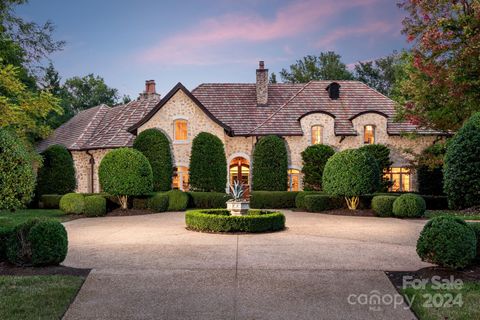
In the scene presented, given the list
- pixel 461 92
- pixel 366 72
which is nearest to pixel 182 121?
pixel 461 92

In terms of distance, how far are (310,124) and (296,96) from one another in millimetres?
3010

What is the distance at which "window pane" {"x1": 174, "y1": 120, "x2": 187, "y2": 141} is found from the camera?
27.9 meters

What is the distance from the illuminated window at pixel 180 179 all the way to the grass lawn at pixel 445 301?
2108 centimetres

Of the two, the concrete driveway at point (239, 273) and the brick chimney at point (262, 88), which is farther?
the brick chimney at point (262, 88)

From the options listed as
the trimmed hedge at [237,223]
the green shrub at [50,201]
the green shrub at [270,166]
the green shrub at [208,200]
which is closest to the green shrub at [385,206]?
the trimmed hedge at [237,223]

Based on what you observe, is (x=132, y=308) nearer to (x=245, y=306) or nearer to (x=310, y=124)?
(x=245, y=306)

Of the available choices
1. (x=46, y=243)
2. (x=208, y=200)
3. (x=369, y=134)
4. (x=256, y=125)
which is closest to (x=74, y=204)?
(x=208, y=200)

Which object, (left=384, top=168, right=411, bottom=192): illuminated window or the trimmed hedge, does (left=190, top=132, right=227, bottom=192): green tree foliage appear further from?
the trimmed hedge

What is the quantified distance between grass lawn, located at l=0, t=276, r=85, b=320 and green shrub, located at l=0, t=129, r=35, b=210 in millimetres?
2515

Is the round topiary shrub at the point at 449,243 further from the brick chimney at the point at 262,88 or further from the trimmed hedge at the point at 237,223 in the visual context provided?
the brick chimney at the point at 262,88

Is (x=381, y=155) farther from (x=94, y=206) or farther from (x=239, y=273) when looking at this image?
(x=239, y=273)

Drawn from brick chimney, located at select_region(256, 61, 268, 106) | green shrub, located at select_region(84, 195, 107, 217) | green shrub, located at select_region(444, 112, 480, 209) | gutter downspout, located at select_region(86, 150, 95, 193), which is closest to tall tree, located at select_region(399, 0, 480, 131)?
green shrub, located at select_region(444, 112, 480, 209)

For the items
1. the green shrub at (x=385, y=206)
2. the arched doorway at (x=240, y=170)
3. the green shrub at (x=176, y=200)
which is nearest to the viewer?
the green shrub at (x=385, y=206)

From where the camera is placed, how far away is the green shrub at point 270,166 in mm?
27234
